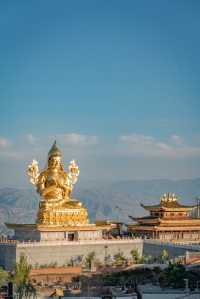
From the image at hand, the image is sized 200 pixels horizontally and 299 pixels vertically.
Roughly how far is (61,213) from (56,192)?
168 centimetres

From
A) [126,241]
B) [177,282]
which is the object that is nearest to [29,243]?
[126,241]

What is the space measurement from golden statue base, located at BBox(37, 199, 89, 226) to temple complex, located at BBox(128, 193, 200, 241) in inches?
197

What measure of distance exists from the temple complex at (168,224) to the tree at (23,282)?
12035 millimetres

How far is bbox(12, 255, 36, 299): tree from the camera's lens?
1310 inches

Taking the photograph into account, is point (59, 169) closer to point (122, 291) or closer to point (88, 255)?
point (88, 255)

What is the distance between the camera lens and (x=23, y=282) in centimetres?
3475

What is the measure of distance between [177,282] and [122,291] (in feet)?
9.62

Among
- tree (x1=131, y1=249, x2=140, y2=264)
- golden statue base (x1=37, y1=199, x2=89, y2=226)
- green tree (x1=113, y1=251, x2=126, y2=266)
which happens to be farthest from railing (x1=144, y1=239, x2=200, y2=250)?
golden statue base (x1=37, y1=199, x2=89, y2=226)

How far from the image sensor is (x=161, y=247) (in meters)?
44.1

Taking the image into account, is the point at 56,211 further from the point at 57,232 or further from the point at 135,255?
the point at 135,255

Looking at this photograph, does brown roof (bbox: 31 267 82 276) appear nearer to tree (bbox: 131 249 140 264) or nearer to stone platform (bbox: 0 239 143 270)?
stone platform (bbox: 0 239 143 270)

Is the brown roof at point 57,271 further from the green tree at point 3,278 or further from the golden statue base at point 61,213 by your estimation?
the golden statue base at point 61,213

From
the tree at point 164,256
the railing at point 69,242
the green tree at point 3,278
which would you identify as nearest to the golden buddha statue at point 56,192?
the railing at point 69,242

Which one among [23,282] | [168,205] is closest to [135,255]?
[168,205]
